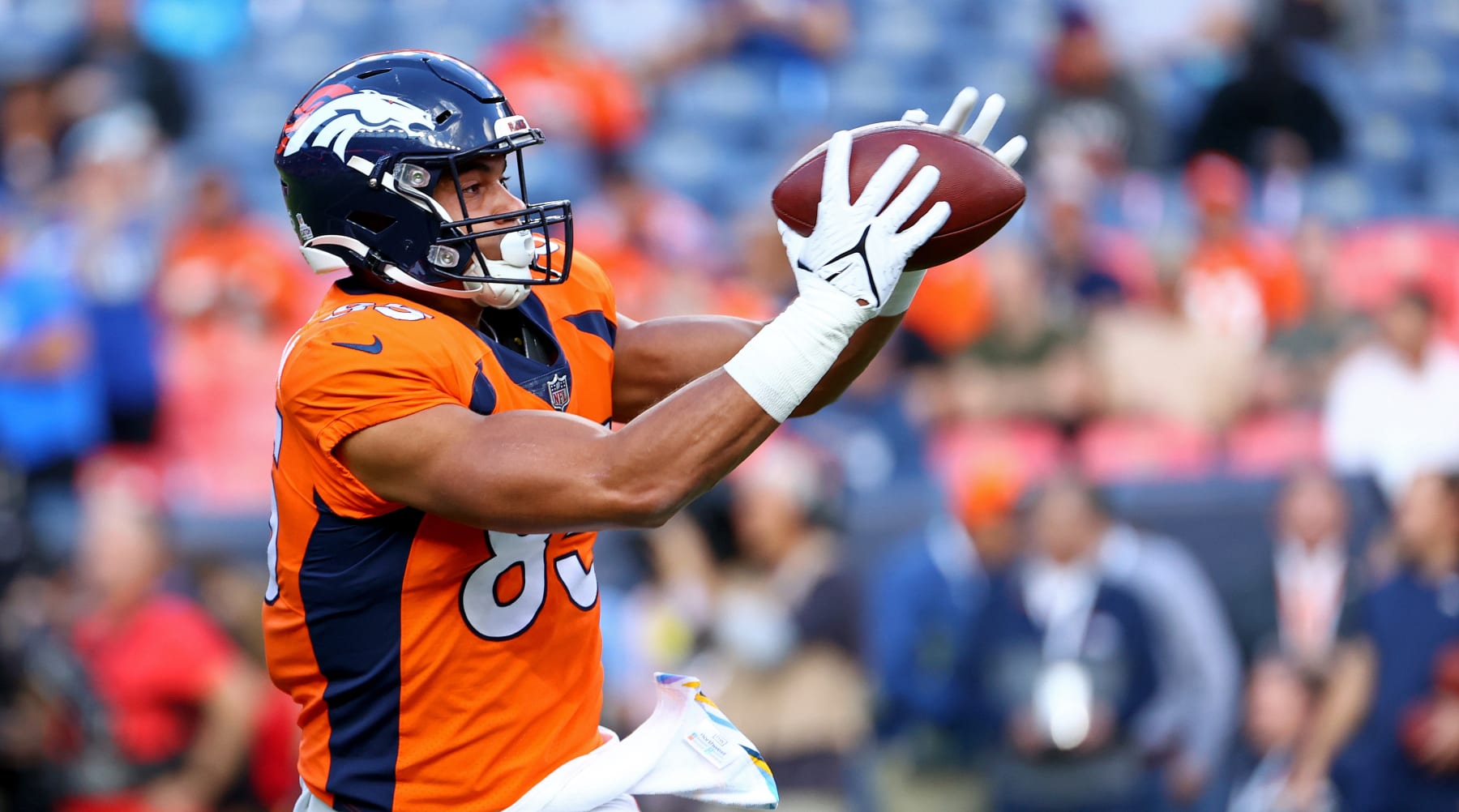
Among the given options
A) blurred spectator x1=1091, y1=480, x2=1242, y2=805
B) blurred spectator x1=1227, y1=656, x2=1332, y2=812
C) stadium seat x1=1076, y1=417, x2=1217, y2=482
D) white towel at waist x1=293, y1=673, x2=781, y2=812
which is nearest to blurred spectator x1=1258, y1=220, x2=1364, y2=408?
stadium seat x1=1076, y1=417, x2=1217, y2=482

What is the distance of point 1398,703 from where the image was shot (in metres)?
5.42

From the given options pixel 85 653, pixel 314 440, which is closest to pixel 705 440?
pixel 314 440

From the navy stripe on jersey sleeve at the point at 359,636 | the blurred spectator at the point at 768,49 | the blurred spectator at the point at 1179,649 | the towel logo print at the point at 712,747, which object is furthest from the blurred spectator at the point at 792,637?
the blurred spectator at the point at 768,49

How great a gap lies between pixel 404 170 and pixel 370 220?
0.36ft

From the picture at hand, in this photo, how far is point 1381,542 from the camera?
5.58 meters

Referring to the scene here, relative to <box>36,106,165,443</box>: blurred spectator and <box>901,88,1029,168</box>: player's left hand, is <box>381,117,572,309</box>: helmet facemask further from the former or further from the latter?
<box>36,106,165,443</box>: blurred spectator

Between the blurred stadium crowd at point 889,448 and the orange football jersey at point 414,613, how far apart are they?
267 centimetres

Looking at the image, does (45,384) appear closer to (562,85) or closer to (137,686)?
(137,686)

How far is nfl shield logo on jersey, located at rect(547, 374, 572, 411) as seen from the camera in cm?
247

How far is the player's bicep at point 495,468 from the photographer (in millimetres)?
2119

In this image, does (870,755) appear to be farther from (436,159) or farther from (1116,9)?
(1116,9)

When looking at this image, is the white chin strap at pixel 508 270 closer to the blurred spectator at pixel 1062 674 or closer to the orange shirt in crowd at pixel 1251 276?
the blurred spectator at pixel 1062 674

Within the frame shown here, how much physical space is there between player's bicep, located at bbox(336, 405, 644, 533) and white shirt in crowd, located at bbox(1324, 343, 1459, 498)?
433 cm

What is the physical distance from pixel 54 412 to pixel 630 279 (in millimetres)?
2168
